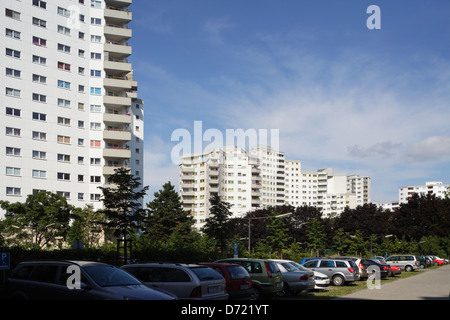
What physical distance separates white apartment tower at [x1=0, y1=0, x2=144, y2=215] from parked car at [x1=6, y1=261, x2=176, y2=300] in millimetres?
55493

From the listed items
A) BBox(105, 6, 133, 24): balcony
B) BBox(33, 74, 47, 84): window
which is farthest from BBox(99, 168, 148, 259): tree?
BBox(105, 6, 133, 24): balcony

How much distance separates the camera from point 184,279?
1267cm

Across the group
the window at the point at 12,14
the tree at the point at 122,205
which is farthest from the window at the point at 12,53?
the tree at the point at 122,205

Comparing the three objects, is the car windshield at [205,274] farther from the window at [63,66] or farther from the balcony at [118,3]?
the balcony at [118,3]

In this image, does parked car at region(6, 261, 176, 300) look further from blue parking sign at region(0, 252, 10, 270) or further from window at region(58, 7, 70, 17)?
window at region(58, 7, 70, 17)

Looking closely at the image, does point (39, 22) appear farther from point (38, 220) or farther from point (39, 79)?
point (38, 220)

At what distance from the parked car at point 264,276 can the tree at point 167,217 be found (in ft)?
178

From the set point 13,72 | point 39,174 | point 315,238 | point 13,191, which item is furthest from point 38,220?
point 315,238

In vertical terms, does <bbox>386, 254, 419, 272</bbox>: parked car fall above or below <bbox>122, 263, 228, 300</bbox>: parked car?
below

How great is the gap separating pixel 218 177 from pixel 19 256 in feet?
384

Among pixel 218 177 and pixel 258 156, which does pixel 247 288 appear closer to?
pixel 218 177

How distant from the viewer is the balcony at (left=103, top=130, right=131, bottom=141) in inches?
2793

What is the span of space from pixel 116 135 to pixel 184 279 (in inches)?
2400

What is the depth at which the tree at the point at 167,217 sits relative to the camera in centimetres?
7356
